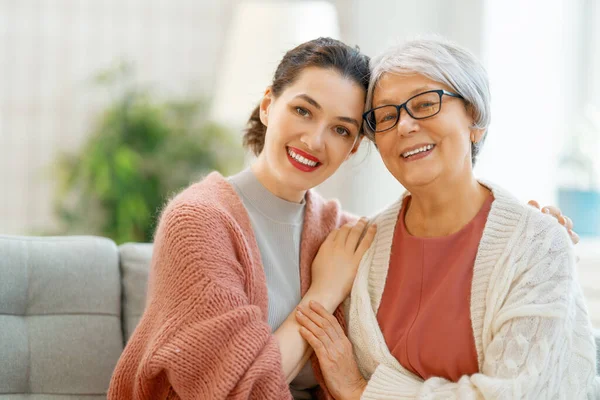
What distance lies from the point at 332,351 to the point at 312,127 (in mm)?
547

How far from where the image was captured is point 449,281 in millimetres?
1646

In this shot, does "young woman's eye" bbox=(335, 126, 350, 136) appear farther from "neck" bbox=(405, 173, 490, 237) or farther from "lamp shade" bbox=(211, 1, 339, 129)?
"lamp shade" bbox=(211, 1, 339, 129)

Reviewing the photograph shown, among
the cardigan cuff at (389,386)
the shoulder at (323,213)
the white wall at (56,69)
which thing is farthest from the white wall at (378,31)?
the cardigan cuff at (389,386)

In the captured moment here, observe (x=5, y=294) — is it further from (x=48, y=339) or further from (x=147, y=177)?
(x=147, y=177)

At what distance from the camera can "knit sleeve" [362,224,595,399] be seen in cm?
147

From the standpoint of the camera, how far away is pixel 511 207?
167 centimetres

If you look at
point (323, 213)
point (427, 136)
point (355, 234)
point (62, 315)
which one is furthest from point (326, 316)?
point (62, 315)

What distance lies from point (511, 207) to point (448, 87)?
1.03 feet

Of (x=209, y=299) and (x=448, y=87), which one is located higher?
(x=448, y=87)

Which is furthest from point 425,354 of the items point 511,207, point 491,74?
point 491,74

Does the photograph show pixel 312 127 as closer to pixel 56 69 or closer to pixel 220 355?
pixel 220 355

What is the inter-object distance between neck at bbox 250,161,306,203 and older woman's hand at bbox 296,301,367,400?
0.30 m

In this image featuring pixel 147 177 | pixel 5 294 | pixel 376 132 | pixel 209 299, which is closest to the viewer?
pixel 209 299

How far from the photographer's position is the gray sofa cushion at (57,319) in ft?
6.23
